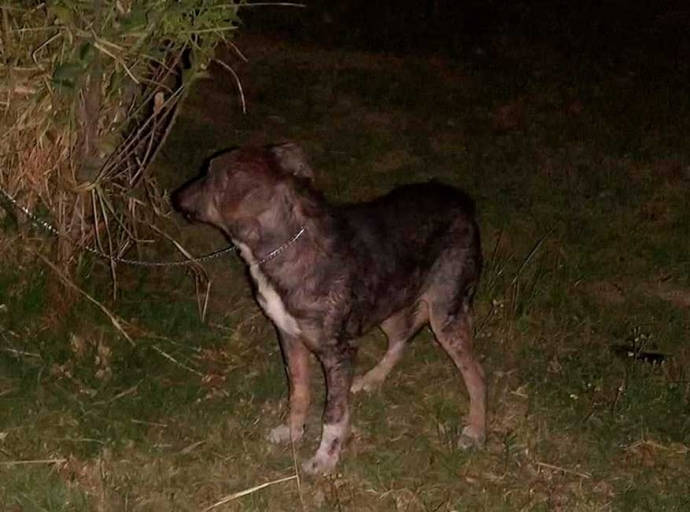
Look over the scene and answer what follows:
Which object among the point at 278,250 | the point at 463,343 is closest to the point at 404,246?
the point at 463,343

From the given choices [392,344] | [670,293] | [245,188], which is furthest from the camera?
[670,293]

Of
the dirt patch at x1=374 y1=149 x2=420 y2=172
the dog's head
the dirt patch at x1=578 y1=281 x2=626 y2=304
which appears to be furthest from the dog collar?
the dirt patch at x1=374 y1=149 x2=420 y2=172

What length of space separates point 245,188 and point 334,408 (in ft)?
3.57

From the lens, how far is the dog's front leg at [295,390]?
5254 mm

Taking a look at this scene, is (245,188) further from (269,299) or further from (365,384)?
(365,384)

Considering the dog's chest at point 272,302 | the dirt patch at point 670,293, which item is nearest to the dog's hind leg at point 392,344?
the dog's chest at point 272,302

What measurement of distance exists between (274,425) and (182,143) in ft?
13.1

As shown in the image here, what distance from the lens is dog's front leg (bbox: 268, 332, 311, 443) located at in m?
5.25

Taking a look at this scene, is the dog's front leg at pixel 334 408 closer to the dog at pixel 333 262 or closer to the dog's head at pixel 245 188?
the dog at pixel 333 262

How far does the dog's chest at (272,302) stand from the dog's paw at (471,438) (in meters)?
1.06

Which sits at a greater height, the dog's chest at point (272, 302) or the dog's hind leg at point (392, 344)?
the dog's chest at point (272, 302)

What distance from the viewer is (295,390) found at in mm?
5371

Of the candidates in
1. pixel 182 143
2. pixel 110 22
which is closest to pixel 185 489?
pixel 110 22

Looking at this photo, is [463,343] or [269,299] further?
[463,343]
